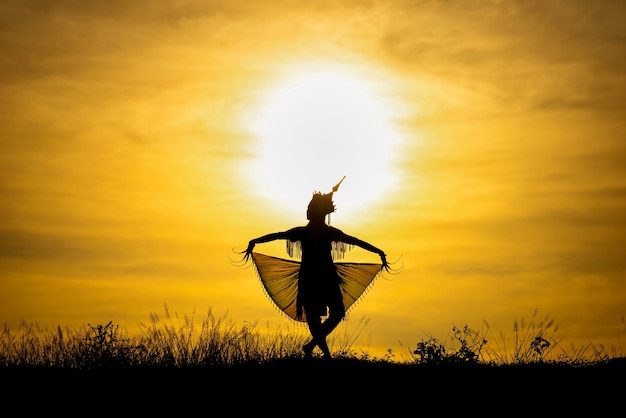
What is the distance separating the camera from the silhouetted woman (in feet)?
50.6

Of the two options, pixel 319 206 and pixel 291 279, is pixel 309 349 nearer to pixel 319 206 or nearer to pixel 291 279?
pixel 291 279

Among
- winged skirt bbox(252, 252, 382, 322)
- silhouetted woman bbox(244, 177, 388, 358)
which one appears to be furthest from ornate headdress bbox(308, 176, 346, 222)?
winged skirt bbox(252, 252, 382, 322)

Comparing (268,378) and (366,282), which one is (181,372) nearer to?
(268,378)

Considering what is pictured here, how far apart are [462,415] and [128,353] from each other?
6.61 metres

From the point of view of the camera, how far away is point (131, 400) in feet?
42.4

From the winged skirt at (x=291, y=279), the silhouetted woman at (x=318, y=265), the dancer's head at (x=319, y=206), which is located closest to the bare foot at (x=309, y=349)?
the silhouetted woman at (x=318, y=265)

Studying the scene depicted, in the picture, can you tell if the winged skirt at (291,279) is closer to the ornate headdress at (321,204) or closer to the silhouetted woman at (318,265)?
the silhouetted woman at (318,265)

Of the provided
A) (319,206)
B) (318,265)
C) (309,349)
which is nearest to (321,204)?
(319,206)

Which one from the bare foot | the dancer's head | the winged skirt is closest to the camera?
the bare foot

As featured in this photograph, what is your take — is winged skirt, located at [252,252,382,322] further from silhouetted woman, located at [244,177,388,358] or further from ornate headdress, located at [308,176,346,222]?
ornate headdress, located at [308,176,346,222]

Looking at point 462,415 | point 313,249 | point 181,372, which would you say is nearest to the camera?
point 462,415

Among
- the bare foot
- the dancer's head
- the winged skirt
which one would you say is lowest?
the bare foot

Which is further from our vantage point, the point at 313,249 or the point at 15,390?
the point at 313,249

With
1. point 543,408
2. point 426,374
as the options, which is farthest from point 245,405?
point 543,408
